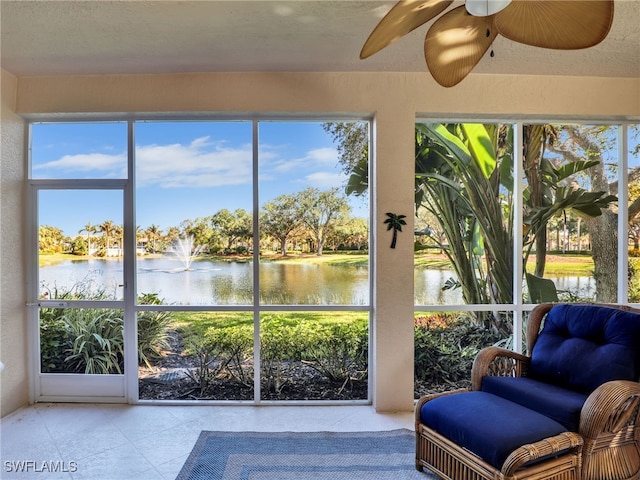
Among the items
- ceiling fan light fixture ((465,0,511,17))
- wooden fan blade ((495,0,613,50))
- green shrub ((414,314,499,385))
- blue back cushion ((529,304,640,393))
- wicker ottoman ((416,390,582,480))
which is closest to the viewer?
wooden fan blade ((495,0,613,50))

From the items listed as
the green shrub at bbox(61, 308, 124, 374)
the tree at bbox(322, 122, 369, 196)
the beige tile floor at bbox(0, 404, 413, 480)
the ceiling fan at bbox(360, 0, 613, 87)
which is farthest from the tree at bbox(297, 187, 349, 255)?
the green shrub at bbox(61, 308, 124, 374)

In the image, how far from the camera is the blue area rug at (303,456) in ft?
6.65

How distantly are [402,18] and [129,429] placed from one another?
125 inches

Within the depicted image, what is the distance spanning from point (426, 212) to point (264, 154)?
1588 millimetres

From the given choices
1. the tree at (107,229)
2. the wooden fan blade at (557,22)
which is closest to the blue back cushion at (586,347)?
the wooden fan blade at (557,22)

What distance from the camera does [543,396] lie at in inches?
75.5

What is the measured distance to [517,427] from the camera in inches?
65.6

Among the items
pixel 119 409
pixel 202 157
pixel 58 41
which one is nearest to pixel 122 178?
pixel 202 157

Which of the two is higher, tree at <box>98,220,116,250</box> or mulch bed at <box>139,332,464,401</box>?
tree at <box>98,220,116,250</box>

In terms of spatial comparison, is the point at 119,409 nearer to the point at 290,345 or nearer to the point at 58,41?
the point at 290,345

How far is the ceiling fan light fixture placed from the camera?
127 centimetres

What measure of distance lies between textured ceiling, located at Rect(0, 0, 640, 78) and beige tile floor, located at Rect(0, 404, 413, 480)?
2.84m

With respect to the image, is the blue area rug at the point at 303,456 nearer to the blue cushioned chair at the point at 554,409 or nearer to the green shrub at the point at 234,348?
the blue cushioned chair at the point at 554,409

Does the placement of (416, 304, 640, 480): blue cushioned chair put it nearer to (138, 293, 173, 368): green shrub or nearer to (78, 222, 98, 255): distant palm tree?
(138, 293, 173, 368): green shrub
